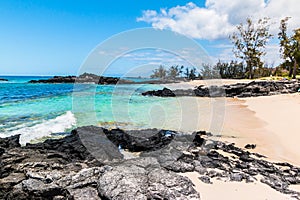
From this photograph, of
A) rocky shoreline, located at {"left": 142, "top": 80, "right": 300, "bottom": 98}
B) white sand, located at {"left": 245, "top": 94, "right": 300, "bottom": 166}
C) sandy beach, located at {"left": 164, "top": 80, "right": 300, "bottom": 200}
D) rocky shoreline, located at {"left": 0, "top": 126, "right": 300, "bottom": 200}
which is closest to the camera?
rocky shoreline, located at {"left": 0, "top": 126, "right": 300, "bottom": 200}

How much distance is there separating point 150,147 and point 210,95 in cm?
2393

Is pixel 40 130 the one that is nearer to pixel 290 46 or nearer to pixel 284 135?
pixel 284 135

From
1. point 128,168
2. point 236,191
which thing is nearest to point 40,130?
point 128,168

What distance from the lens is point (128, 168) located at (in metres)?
4.96

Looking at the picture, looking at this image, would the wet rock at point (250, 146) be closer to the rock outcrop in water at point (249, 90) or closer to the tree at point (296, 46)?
the rock outcrop in water at point (249, 90)

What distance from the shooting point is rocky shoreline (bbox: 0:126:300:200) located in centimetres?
416

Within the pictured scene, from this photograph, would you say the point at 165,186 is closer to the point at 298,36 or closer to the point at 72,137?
the point at 72,137

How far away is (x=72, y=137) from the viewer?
26.8ft

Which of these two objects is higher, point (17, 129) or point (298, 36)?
point (298, 36)

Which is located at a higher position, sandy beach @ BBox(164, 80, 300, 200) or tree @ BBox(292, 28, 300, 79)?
tree @ BBox(292, 28, 300, 79)

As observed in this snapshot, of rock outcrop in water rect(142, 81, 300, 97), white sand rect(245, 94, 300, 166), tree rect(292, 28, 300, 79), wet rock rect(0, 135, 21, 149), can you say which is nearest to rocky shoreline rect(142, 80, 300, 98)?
rock outcrop in water rect(142, 81, 300, 97)

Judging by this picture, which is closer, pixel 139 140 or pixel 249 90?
pixel 139 140

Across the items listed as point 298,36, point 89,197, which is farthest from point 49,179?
point 298,36

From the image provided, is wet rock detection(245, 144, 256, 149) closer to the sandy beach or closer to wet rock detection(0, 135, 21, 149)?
the sandy beach
